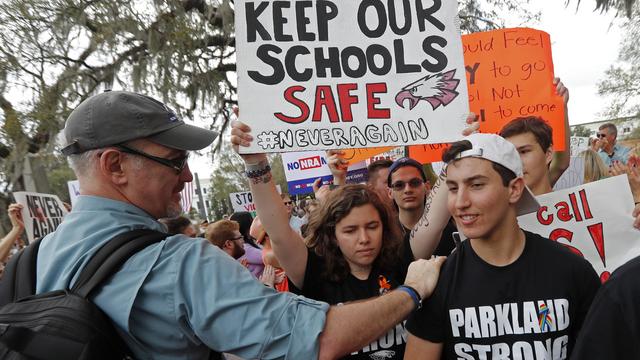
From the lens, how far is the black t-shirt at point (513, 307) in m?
1.68

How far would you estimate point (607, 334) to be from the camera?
3.39 feet

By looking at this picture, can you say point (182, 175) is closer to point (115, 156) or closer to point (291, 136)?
point (115, 156)

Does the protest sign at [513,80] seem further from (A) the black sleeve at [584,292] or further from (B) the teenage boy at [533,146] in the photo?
(A) the black sleeve at [584,292]

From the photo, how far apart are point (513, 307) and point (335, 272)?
855 millimetres

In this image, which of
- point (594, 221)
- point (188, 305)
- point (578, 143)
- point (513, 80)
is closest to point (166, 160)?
point (188, 305)

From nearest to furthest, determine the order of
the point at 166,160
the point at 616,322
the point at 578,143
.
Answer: the point at 616,322 → the point at 166,160 → the point at 578,143

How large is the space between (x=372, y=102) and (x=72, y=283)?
56.4 inches

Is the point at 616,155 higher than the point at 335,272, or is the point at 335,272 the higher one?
the point at 616,155

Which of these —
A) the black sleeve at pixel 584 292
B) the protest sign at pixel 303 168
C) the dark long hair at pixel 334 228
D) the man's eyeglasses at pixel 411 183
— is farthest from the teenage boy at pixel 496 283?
the protest sign at pixel 303 168

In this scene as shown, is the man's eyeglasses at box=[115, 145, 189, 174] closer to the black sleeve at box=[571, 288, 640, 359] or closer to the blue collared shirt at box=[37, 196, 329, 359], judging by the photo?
the blue collared shirt at box=[37, 196, 329, 359]

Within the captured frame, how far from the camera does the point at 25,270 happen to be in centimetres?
145

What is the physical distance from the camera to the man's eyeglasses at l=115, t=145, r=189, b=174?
58.1 inches

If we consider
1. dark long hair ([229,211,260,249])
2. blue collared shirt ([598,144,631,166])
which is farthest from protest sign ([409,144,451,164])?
blue collared shirt ([598,144,631,166])

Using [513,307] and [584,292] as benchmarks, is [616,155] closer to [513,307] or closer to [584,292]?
[584,292]
